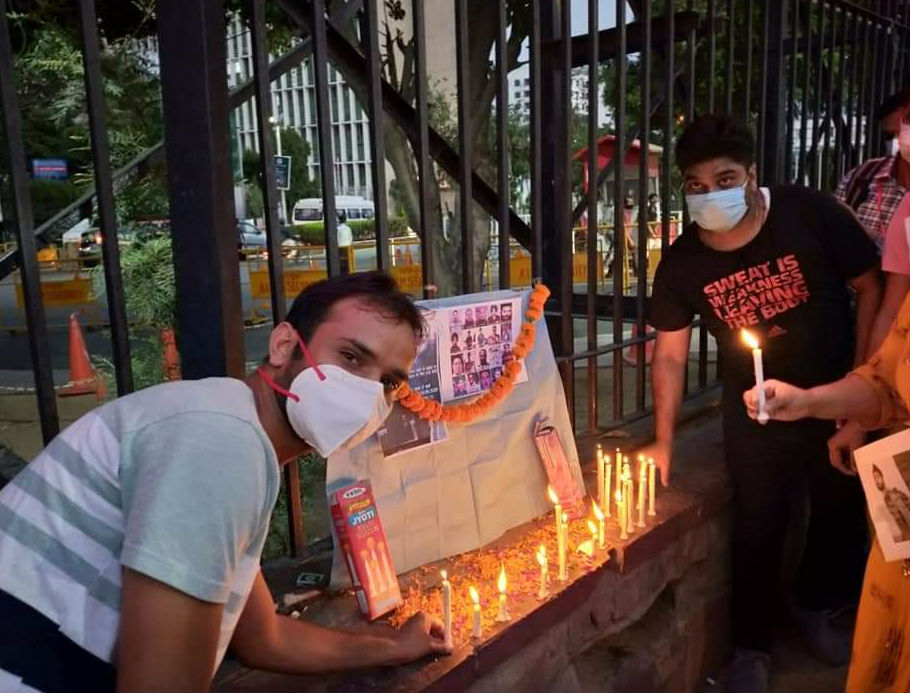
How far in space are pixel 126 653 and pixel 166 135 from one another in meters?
1.34

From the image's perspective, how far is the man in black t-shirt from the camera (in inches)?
111

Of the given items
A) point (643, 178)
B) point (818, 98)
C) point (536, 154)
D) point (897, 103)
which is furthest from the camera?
point (818, 98)

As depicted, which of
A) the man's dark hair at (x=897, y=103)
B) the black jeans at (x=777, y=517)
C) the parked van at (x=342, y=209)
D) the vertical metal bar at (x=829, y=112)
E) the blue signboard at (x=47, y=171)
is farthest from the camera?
the parked van at (x=342, y=209)

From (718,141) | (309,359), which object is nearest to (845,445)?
(718,141)

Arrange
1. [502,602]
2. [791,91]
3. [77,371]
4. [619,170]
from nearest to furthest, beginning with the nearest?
[502,602]
[619,170]
[791,91]
[77,371]

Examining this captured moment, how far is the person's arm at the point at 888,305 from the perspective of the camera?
2.65 meters

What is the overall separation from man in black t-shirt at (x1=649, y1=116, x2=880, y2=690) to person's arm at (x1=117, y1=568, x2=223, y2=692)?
2.24m

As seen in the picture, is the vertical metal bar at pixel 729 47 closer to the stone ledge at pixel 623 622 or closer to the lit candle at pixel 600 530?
the stone ledge at pixel 623 622

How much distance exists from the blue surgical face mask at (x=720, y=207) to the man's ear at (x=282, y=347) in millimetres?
1743

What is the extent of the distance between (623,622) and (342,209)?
1286 inches

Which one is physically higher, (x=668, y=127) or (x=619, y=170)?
(x=668, y=127)

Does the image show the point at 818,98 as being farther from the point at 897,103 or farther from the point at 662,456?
the point at 662,456

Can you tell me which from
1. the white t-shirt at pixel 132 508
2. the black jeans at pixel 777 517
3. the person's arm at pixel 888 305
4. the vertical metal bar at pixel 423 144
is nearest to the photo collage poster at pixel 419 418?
the vertical metal bar at pixel 423 144

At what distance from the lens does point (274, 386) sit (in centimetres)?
156
